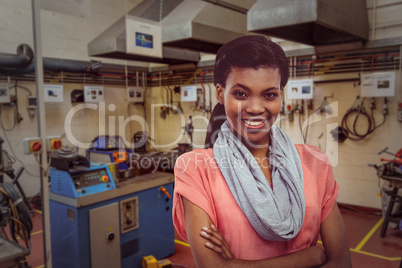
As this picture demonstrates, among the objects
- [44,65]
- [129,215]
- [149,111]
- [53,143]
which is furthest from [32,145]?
[149,111]

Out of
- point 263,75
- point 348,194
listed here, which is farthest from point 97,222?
point 348,194

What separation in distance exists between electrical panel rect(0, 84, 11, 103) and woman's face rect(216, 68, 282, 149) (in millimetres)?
4437

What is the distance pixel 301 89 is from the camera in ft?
14.6

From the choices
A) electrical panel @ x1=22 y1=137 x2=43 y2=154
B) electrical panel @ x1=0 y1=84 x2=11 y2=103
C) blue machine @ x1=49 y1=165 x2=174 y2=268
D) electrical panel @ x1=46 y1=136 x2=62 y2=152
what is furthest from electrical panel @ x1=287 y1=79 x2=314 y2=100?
electrical panel @ x1=0 y1=84 x2=11 y2=103

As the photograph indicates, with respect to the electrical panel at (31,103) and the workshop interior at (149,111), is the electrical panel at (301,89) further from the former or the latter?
the electrical panel at (31,103)

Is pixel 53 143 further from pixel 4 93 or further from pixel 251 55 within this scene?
pixel 4 93

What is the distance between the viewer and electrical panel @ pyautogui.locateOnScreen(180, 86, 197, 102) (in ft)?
18.5

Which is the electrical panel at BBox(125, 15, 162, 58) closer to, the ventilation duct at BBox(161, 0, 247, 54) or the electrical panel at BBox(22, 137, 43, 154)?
the ventilation duct at BBox(161, 0, 247, 54)

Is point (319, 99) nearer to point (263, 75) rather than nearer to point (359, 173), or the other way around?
point (359, 173)

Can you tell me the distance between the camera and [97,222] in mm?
2668

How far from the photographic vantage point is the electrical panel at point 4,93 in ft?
14.9

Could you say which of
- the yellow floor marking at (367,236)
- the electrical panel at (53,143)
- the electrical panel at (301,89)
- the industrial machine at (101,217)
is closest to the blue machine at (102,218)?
the industrial machine at (101,217)

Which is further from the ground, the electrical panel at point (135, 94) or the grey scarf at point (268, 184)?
the electrical panel at point (135, 94)

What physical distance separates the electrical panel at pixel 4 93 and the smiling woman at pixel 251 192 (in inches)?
172
